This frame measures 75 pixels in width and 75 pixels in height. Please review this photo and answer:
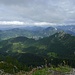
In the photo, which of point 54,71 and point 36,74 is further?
point 54,71

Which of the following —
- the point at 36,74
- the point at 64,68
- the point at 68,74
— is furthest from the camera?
the point at 64,68

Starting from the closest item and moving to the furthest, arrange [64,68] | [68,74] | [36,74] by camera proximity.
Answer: [36,74]
[68,74]
[64,68]

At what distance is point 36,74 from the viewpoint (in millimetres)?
21750

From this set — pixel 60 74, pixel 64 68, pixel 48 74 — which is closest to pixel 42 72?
pixel 48 74

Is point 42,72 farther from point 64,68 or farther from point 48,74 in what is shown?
point 64,68

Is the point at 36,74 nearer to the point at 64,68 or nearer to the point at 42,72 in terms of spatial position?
the point at 42,72

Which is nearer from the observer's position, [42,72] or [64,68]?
[42,72]

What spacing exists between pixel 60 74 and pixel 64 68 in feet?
10.4

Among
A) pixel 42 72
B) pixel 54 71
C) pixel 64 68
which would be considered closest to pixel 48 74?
pixel 42 72

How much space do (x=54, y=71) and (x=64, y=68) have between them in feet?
9.44

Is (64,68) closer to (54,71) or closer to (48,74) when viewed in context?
(54,71)

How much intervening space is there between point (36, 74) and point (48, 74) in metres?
1.40

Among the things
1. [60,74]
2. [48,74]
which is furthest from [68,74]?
[48,74]

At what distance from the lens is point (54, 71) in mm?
24344
